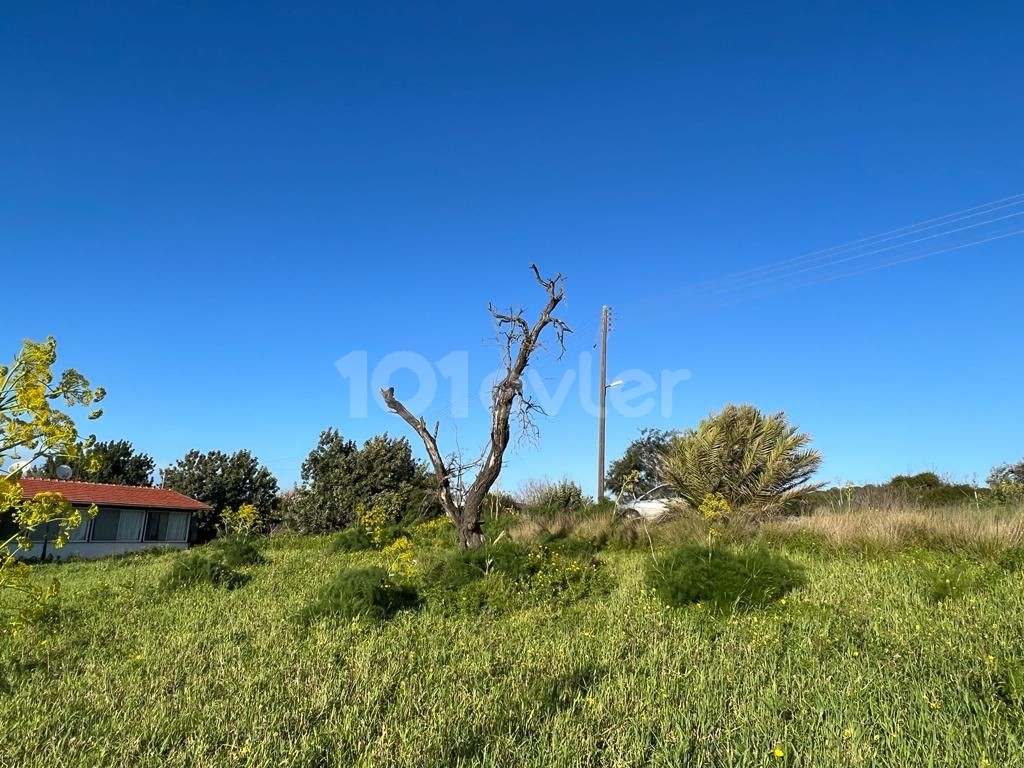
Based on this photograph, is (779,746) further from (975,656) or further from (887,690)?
(975,656)

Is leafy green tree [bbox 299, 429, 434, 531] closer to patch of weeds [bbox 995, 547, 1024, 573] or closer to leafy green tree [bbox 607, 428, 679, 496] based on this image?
leafy green tree [bbox 607, 428, 679, 496]

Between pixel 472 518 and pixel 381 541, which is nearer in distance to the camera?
pixel 472 518

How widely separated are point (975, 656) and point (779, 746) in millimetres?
1960

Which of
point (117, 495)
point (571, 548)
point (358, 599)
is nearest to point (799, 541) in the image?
point (571, 548)

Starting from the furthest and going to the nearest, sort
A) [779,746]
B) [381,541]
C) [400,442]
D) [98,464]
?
[400,442] < [381,541] < [779,746] < [98,464]

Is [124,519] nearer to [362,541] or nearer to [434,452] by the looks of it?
[362,541]

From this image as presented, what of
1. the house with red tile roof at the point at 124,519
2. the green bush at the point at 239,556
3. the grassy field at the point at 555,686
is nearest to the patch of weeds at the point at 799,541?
the grassy field at the point at 555,686

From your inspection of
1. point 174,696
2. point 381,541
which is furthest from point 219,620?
point 381,541

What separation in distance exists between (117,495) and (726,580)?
31318 mm

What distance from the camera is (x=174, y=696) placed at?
12.7ft

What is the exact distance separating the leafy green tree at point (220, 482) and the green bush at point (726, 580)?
32.8 metres

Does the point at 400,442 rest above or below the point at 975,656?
above

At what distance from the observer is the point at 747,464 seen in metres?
15.9

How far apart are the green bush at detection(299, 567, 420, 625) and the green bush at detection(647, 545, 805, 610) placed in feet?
9.56
